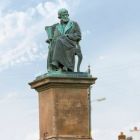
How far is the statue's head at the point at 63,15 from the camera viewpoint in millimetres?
23031

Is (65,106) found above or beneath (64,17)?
beneath

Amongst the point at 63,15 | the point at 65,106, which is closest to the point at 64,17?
the point at 63,15

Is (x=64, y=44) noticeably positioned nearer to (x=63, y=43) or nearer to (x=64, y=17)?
(x=63, y=43)

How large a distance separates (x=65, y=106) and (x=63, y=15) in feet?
8.07

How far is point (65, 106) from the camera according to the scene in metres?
22.5

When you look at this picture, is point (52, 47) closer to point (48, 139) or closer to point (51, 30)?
point (51, 30)

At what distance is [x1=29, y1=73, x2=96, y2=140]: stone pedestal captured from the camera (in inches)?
879

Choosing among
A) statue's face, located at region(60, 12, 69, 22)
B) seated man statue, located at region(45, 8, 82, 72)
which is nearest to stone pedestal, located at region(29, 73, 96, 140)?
seated man statue, located at region(45, 8, 82, 72)

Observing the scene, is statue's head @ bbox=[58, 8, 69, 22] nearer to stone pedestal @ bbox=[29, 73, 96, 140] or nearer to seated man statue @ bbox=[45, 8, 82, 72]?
seated man statue @ bbox=[45, 8, 82, 72]

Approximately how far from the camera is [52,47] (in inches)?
902

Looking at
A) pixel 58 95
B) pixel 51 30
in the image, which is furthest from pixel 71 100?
pixel 51 30

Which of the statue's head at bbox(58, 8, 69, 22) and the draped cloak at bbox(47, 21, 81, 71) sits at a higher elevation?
the statue's head at bbox(58, 8, 69, 22)

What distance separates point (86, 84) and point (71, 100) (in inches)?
22.7

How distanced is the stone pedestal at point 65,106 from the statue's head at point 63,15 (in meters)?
1.56
